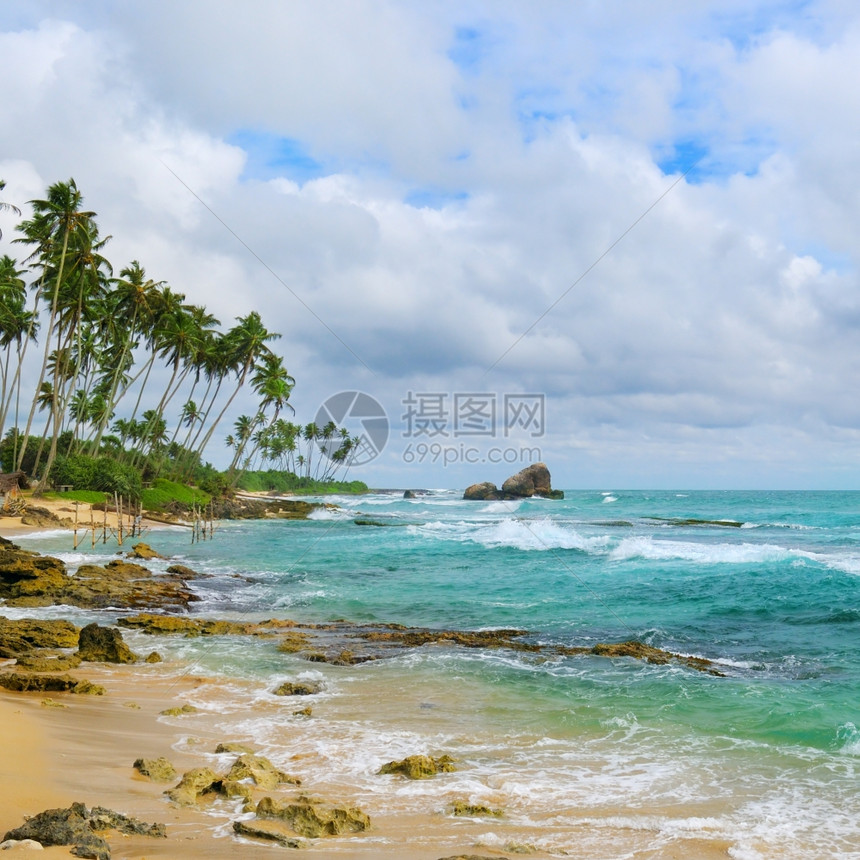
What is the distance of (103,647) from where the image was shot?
1205 cm

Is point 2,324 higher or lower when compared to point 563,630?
higher

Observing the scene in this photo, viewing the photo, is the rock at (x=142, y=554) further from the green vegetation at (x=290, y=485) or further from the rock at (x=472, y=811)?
the green vegetation at (x=290, y=485)

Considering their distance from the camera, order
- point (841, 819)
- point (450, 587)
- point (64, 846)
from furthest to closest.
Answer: point (450, 587), point (841, 819), point (64, 846)

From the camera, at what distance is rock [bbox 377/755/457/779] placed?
7.32 meters

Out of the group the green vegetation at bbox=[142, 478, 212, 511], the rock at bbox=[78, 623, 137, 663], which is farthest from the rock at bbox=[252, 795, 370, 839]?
the green vegetation at bbox=[142, 478, 212, 511]

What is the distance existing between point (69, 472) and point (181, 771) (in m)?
44.0

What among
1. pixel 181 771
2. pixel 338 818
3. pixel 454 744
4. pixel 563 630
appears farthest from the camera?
pixel 563 630

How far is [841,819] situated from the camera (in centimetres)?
666

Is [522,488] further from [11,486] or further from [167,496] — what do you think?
[11,486]

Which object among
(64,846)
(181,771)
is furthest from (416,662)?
(64,846)

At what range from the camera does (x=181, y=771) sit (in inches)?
279

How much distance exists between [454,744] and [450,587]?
14815mm

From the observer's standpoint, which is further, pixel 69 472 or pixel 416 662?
pixel 69 472

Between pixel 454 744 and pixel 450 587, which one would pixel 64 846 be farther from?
pixel 450 587
